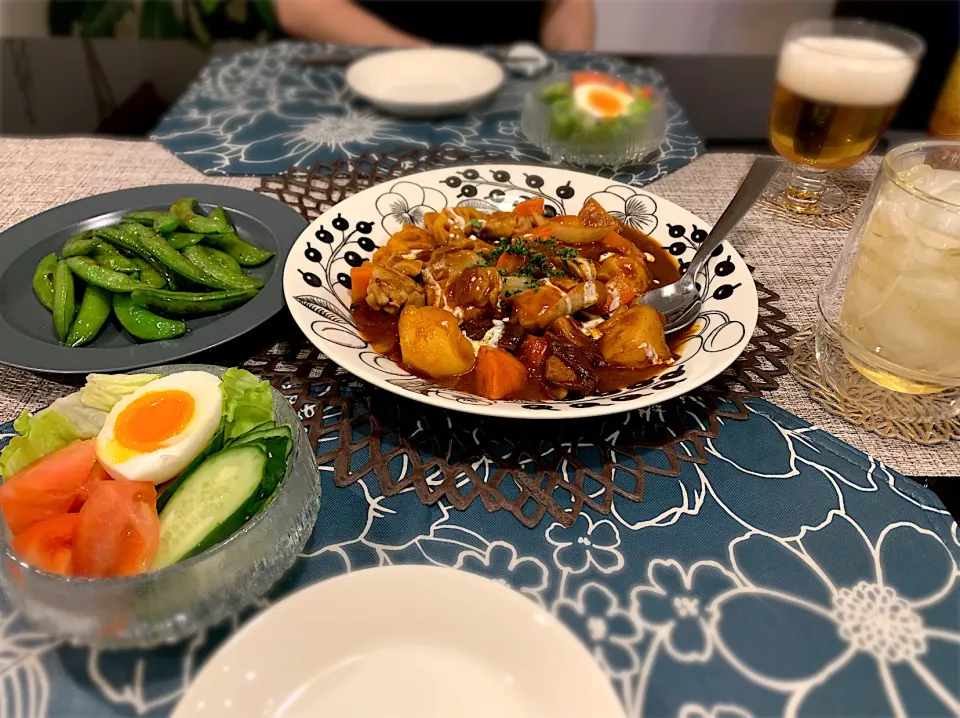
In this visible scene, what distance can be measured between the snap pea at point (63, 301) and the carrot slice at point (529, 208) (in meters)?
1.18

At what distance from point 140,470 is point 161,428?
4.0 inches

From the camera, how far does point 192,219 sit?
197 cm

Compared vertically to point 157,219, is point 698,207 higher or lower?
lower

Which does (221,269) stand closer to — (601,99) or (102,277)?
(102,277)

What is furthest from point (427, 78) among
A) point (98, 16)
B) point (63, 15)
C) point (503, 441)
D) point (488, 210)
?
point (63, 15)

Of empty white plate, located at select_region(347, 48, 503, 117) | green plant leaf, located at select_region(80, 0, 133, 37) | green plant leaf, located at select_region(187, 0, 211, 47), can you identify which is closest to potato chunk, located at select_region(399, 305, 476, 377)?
empty white plate, located at select_region(347, 48, 503, 117)

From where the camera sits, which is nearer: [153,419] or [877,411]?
[153,419]

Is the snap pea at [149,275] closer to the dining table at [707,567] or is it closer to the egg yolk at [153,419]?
the dining table at [707,567]

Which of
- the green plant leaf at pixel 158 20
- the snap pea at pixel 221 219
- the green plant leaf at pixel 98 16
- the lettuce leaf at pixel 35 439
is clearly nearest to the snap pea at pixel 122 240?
the snap pea at pixel 221 219

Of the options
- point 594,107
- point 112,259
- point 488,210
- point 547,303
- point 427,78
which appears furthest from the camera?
point 427,78

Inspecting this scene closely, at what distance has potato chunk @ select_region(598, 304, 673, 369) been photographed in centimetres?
155

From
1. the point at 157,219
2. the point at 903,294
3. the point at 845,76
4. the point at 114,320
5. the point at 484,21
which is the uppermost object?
the point at 845,76

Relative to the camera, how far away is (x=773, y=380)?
1.65 metres

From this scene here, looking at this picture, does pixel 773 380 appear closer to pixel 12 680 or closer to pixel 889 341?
pixel 889 341
